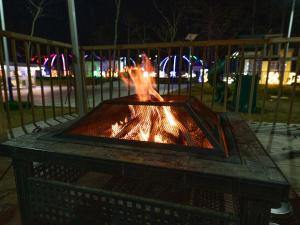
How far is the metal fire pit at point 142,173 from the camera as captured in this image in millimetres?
1293

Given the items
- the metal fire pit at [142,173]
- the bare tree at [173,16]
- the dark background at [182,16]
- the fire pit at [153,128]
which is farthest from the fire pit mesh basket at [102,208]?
the bare tree at [173,16]

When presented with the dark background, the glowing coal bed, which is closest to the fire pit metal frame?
the glowing coal bed

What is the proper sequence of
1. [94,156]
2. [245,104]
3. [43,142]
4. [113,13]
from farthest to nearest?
1. [113,13]
2. [245,104]
3. [43,142]
4. [94,156]

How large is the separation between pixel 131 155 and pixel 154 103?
1.64 ft

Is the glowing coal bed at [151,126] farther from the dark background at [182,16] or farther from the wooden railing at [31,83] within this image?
the dark background at [182,16]

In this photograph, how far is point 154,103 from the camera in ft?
6.04

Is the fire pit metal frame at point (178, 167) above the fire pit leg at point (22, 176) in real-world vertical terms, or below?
above

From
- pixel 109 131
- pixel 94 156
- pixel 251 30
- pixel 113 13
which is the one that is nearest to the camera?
pixel 94 156

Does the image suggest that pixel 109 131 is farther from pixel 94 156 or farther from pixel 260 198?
pixel 260 198

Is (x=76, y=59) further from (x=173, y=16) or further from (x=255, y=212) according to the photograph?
(x=173, y=16)

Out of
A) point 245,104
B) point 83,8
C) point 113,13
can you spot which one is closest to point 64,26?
point 83,8

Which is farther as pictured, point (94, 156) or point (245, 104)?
point (245, 104)

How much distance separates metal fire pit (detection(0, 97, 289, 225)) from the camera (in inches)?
50.9

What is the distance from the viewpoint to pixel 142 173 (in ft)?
4.73
